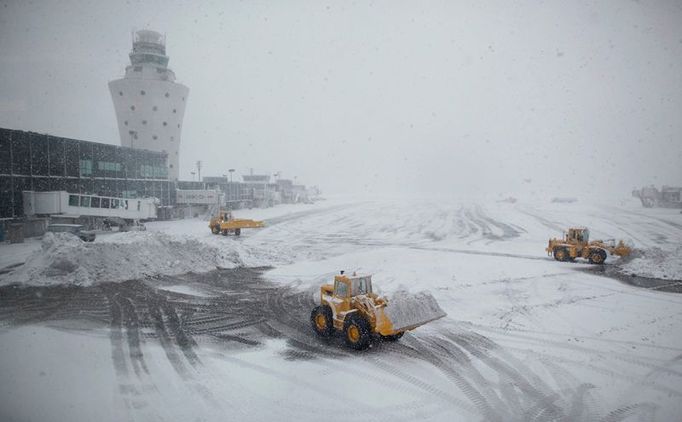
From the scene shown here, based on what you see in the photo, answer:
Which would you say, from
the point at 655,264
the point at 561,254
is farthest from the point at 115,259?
the point at 655,264

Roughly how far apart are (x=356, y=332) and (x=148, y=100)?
71094 millimetres

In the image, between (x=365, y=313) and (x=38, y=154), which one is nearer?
(x=365, y=313)

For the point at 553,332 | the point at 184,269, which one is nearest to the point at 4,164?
the point at 184,269

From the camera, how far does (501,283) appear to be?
1950cm

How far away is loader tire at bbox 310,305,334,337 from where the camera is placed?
39.3 ft

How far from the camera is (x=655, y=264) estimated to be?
2244cm

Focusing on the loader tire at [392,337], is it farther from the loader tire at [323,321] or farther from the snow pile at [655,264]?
the snow pile at [655,264]

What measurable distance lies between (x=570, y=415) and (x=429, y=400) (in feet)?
9.68

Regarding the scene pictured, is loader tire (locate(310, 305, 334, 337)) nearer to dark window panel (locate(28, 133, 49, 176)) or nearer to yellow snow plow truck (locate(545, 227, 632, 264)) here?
yellow snow plow truck (locate(545, 227, 632, 264))

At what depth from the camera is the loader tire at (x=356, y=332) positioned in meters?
10.8

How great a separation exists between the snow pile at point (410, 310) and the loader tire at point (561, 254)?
18307 millimetres

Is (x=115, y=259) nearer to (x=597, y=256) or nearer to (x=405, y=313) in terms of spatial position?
(x=405, y=313)

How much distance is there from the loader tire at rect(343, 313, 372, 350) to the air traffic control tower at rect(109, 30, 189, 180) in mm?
63823

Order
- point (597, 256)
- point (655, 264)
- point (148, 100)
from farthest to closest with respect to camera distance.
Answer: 1. point (148, 100)
2. point (597, 256)
3. point (655, 264)
